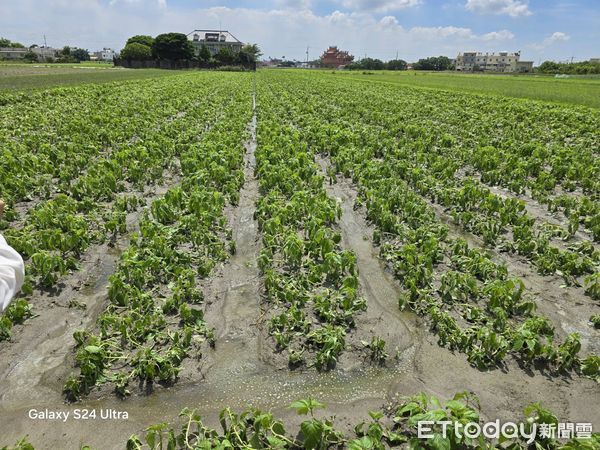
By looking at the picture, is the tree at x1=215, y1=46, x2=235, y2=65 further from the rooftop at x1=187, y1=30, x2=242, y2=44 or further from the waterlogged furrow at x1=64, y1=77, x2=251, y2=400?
the waterlogged furrow at x1=64, y1=77, x2=251, y2=400

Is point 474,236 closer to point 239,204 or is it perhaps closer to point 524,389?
point 524,389

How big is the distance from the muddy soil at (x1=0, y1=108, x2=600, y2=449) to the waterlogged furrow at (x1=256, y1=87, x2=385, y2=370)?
9.4 inches

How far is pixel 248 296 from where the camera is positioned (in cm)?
508

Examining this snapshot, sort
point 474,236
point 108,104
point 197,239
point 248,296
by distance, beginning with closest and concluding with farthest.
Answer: point 248,296
point 197,239
point 474,236
point 108,104

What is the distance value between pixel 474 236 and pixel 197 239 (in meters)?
4.54

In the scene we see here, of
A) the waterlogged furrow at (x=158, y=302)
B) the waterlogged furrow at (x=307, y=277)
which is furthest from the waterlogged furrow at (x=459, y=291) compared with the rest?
the waterlogged furrow at (x=158, y=302)

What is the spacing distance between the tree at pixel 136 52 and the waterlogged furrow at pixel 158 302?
330ft

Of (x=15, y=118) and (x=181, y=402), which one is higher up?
(x=15, y=118)

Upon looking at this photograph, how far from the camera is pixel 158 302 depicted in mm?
4773

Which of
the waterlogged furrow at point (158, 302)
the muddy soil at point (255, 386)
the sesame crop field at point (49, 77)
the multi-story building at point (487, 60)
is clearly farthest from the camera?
the multi-story building at point (487, 60)

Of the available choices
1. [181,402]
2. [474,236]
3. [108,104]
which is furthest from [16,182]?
[108,104]

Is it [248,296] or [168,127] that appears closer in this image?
[248,296]

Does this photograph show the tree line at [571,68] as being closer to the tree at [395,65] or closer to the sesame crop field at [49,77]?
the tree at [395,65]

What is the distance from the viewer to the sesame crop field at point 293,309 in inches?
132
